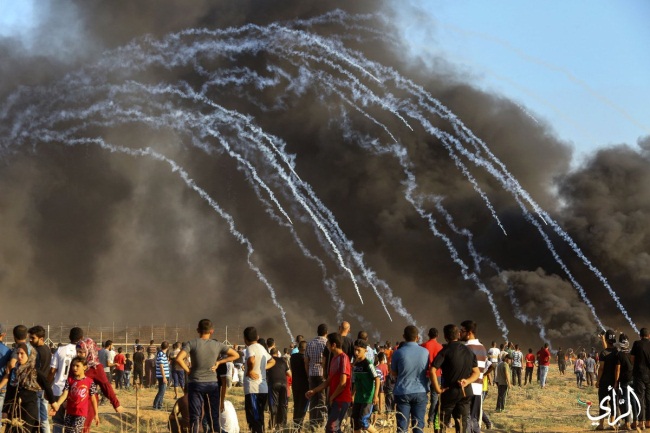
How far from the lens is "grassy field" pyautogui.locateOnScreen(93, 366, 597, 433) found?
18703 mm

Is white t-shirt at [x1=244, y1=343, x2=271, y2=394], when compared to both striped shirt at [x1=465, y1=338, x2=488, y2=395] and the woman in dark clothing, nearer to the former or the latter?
the woman in dark clothing

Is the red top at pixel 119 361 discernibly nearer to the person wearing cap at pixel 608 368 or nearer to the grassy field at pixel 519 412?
the grassy field at pixel 519 412

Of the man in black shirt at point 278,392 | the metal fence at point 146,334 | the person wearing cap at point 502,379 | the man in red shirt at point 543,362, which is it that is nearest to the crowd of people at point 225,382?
the man in black shirt at point 278,392

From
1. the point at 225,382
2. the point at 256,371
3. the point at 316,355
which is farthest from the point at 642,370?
the point at 225,382

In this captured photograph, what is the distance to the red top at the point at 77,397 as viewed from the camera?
11539 millimetres

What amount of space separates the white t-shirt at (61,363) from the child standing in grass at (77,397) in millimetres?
1222

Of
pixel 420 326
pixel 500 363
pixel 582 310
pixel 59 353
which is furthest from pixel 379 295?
pixel 59 353

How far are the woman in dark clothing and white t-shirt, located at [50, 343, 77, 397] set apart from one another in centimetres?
61

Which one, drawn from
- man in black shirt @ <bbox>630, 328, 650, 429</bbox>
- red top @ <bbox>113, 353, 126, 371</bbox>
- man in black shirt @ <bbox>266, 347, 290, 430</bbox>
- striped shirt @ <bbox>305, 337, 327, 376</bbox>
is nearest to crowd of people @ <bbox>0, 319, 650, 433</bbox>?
striped shirt @ <bbox>305, 337, 327, 376</bbox>

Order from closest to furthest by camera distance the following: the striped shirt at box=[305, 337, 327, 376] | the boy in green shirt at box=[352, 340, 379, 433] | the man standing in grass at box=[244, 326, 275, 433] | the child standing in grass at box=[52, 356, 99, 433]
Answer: the child standing in grass at box=[52, 356, 99, 433] → the boy in green shirt at box=[352, 340, 379, 433] → the man standing in grass at box=[244, 326, 275, 433] → the striped shirt at box=[305, 337, 327, 376]

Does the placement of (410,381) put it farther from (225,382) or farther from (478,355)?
(225,382)

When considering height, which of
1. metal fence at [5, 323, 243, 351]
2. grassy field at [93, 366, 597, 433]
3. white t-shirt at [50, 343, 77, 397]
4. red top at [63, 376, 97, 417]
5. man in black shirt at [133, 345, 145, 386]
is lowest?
grassy field at [93, 366, 597, 433]

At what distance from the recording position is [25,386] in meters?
12.2

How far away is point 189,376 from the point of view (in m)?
12.3
